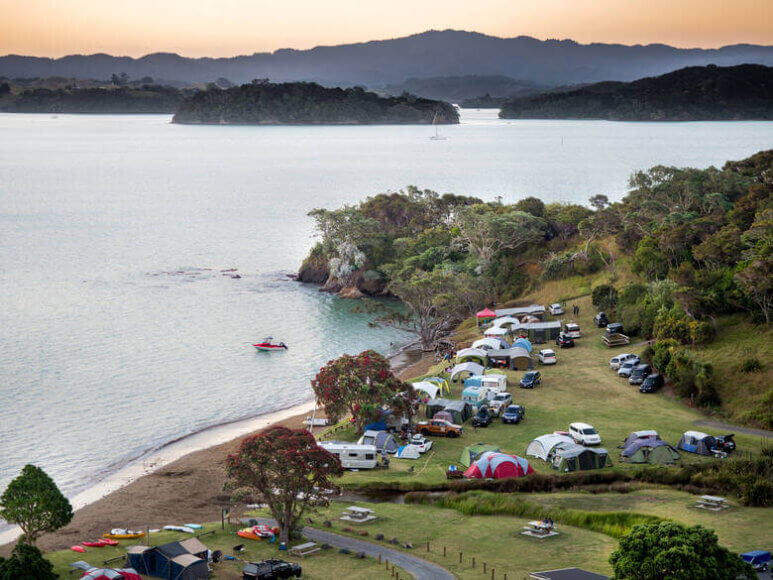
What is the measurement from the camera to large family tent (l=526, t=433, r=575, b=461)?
3750cm

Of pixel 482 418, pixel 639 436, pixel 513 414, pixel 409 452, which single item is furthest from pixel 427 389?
pixel 639 436

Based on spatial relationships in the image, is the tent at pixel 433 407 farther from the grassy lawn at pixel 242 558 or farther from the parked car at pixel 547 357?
the grassy lawn at pixel 242 558

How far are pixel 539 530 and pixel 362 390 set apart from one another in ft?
44.0

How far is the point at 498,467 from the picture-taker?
118 feet

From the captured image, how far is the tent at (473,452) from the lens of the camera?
37.5 metres

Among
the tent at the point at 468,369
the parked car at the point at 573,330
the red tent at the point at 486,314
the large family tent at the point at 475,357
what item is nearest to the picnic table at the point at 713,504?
the tent at the point at 468,369

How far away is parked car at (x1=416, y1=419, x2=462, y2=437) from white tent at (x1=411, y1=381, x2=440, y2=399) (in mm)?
2876

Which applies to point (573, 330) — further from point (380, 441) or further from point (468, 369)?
point (380, 441)

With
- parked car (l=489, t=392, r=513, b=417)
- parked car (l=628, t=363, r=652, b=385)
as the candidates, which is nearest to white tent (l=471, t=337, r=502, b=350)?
parked car (l=628, t=363, r=652, b=385)

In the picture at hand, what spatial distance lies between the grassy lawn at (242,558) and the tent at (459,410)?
569 inches

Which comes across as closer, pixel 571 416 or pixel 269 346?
pixel 571 416

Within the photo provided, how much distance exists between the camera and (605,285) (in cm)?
6253

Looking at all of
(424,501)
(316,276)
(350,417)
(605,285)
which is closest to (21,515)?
(424,501)

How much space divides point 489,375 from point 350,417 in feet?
26.2
